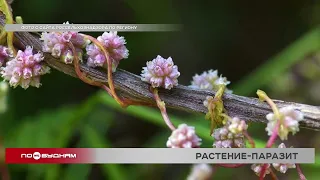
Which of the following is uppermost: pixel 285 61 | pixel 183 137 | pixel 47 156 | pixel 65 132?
pixel 285 61

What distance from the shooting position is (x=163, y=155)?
82cm

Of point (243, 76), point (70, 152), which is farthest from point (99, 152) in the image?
point (243, 76)

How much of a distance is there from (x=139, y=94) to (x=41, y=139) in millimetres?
538

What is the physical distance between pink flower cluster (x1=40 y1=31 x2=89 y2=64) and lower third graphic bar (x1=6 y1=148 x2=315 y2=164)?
21cm

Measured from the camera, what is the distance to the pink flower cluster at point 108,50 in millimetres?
646

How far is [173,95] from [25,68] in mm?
191

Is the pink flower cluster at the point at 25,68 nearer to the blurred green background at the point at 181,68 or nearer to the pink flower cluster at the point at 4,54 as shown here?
the pink flower cluster at the point at 4,54

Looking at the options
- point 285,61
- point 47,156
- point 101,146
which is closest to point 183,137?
point 47,156

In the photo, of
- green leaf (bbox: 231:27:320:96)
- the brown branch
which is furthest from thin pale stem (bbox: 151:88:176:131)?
green leaf (bbox: 231:27:320:96)

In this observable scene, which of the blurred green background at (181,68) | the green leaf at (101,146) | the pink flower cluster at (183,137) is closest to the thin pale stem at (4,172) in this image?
the blurred green background at (181,68)

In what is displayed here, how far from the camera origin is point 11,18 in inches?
26.3

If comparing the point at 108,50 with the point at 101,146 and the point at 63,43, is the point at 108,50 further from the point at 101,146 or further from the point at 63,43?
the point at 101,146

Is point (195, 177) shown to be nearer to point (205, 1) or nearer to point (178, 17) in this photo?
point (178, 17)

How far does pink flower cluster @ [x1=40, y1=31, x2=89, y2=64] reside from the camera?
64cm
